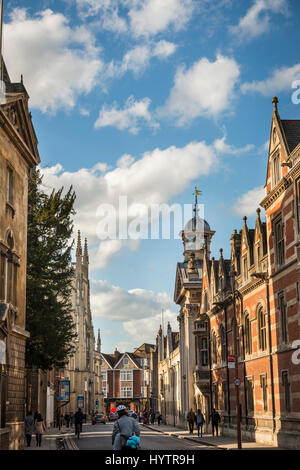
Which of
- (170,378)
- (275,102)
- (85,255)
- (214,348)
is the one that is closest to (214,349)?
(214,348)

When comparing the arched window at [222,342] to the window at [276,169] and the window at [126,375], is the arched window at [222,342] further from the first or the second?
the window at [126,375]

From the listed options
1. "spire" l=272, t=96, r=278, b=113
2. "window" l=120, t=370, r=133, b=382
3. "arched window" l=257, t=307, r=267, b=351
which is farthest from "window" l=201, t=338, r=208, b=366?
"window" l=120, t=370, r=133, b=382

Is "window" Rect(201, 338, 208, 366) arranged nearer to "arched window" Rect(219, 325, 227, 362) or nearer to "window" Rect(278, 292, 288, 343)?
"arched window" Rect(219, 325, 227, 362)

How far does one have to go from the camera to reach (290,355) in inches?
1034

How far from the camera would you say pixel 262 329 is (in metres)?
31.7

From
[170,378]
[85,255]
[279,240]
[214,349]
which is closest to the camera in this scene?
[279,240]

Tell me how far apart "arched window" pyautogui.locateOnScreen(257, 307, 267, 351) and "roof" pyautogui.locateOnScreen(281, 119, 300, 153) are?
8.44 meters

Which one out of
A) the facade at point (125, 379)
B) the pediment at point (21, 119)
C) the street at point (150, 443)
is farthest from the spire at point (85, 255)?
the pediment at point (21, 119)

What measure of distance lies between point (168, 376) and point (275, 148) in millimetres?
53605

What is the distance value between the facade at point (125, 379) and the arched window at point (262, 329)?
99.8 m

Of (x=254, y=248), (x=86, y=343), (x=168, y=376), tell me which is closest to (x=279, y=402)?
(x=254, y=248)

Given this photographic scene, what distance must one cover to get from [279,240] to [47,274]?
1228cm

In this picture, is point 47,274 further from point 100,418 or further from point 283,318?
point 100,418

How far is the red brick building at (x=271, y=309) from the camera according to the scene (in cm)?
2588
